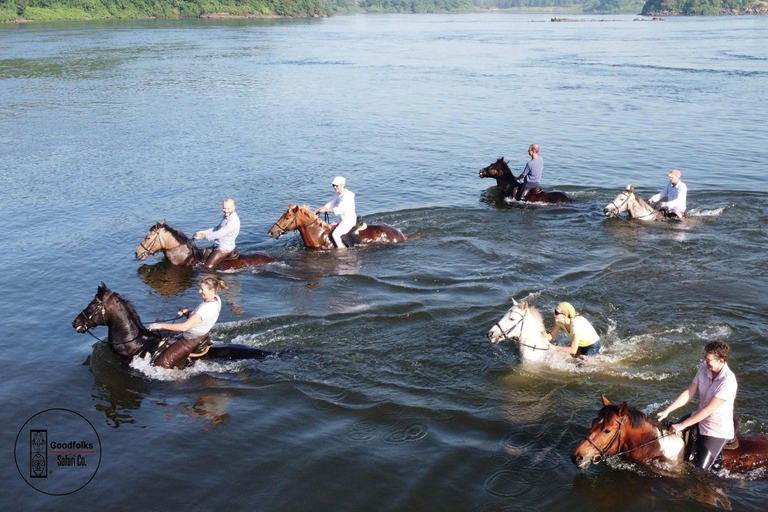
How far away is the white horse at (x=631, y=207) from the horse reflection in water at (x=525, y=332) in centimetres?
969

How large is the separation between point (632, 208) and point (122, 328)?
14353 mm

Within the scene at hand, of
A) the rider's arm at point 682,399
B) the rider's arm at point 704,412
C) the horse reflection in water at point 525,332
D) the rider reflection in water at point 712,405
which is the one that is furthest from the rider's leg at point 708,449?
the horse reflection in water at point 525,332

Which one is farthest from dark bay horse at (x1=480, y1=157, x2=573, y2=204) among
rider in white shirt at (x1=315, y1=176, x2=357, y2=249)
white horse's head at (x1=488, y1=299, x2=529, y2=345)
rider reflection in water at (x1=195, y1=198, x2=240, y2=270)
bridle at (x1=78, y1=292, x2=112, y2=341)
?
bridle at (x1=78, y1=292, x2=112, y2=341)

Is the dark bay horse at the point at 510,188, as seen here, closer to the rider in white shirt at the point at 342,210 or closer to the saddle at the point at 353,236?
the saddle at the point at 353,236

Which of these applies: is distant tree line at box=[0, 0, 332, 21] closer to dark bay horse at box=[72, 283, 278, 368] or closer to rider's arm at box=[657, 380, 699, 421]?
dark bay horse at box=[72, 283, 278, 368]

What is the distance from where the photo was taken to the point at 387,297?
15539 mm

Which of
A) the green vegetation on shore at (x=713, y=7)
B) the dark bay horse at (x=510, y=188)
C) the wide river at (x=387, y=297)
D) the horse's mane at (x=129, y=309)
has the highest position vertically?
the green vegetation on shore at (x=713, y=7)

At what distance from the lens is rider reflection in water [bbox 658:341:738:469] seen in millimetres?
8602

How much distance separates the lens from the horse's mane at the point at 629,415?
8.76 m

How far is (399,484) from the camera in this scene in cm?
949

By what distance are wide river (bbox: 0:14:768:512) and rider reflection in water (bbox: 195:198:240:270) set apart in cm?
76

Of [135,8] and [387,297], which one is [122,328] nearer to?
[387,297]

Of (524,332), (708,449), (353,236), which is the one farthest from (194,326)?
(708,449)

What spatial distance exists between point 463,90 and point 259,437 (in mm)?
40408
